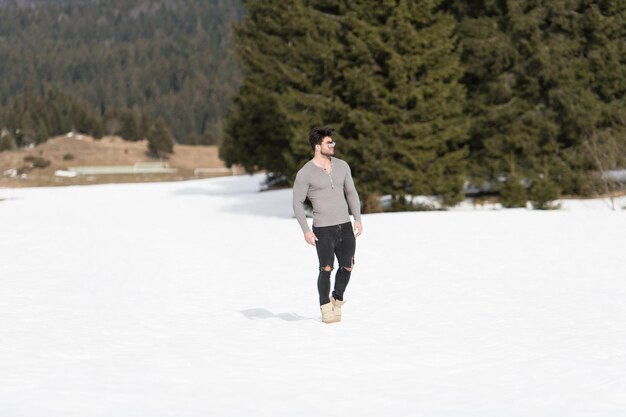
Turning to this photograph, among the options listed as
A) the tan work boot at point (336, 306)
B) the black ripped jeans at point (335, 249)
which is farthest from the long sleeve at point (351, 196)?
the tan work boot at point (336, 306)

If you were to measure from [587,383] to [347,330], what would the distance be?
3209 millimetres

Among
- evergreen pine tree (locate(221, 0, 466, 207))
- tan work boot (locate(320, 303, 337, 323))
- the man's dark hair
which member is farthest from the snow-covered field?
evergreen pine tree (locate(221, 0, 466, 207))

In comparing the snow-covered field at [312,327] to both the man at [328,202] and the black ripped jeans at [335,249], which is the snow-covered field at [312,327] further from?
the man at [328,202]

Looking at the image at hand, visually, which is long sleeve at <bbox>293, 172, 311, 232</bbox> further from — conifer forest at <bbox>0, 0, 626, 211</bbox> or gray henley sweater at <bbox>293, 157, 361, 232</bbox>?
conifer forest at <bbox>0, 0, 626, 211</bbox>

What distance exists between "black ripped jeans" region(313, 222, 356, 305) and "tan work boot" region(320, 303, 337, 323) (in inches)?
4.9

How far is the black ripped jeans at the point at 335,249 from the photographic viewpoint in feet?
31.8

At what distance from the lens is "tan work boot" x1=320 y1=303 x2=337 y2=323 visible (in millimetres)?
10070

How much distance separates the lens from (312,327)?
10016mm

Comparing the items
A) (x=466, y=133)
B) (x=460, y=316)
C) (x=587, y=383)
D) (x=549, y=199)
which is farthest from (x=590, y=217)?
(x=587, y=383)

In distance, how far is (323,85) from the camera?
28250 mm

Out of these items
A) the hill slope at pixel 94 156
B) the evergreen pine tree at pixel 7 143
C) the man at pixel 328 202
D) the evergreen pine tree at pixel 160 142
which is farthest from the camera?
the evergreen pine tree at pixel 7 143

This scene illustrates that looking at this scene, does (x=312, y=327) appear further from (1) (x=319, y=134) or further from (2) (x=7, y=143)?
(2) (x=7, y=143)

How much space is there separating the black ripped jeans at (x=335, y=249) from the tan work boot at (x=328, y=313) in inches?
4.9

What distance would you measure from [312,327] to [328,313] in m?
0.25
